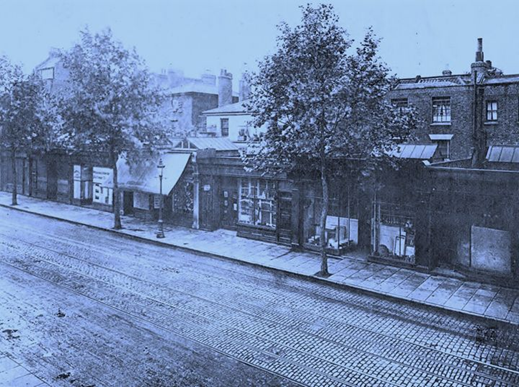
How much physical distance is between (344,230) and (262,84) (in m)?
8.20

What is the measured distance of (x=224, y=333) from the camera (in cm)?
1181

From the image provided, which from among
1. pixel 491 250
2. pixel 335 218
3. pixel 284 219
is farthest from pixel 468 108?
pixel 284 219

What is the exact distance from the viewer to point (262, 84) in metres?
17.2

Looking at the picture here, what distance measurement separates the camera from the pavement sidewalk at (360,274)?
14.5 meters

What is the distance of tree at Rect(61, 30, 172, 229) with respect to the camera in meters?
24.1

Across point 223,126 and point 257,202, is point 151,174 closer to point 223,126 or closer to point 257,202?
point 257,202

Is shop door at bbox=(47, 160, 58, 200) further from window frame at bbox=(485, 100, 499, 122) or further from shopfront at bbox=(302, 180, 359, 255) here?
window frame at bbox=(485, 100, 499, 122)

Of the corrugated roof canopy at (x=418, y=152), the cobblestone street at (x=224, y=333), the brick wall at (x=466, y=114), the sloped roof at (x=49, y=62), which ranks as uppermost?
the sloped roof at (x=49, y=62)

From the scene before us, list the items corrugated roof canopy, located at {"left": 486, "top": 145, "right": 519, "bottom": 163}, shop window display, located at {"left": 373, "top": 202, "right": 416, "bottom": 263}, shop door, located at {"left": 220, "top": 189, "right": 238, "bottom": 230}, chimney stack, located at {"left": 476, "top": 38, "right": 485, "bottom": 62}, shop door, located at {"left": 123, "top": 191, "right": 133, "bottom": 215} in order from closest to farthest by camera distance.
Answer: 1. shop window display, located at {"left": 373, "top": 202, "right": 416, "bottom": 263}
2. shop door, located at {"left": 220, "top": 189, "right": 238, "bottom": 230}
3. corrugated roof canopy, located at {"left": 486, "top": 145, "right": 519, "bottom": 163}
4. shop door, located at {"left": 123, "top": 191, "right": 133, "bottom": 215}
5. chimney stack, located at {"left": 476, "top": 38, "right": 485, "bottom": 62}

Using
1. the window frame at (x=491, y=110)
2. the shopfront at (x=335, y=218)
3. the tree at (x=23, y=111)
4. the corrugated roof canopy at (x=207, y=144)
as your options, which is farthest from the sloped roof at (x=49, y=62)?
the window frame at (x=491, y=110)

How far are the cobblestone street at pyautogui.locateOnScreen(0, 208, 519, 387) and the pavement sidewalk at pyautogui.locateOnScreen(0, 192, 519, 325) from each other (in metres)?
0.56

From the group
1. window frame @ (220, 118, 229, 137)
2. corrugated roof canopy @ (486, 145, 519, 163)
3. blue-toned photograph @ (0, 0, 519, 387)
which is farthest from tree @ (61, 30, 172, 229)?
corrugated roof canopy @ (486, 145, 519, 163)

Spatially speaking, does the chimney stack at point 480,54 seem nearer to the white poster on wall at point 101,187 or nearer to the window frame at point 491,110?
the window frame at point 491,110

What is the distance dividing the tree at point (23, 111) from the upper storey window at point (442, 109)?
28.0 m
